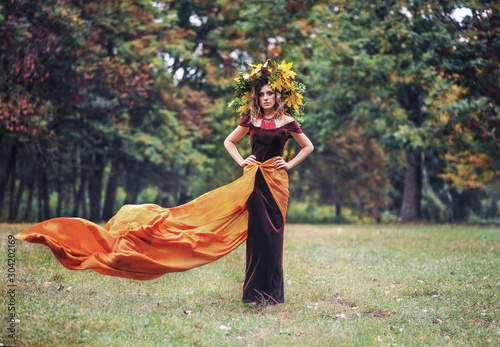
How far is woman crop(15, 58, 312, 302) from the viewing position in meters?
6.16

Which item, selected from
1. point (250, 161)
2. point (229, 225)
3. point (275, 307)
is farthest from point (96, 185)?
point (275, 307)

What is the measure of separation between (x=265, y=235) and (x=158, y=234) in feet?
4.88

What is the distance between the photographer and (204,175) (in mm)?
25844

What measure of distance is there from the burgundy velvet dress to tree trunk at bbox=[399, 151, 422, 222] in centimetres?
1755

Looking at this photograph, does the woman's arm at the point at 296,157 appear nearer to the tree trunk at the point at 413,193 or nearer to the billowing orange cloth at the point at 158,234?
the billowing orange cloth at the point at 158,234

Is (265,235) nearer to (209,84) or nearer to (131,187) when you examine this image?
(131,187)

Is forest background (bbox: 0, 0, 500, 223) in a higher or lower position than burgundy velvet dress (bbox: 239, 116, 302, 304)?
higher

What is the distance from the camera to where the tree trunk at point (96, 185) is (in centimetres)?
2295

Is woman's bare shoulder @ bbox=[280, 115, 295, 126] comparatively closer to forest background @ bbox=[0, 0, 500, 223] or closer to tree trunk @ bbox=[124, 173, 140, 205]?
forest background @ bbox=[0, 0, 500, 223]

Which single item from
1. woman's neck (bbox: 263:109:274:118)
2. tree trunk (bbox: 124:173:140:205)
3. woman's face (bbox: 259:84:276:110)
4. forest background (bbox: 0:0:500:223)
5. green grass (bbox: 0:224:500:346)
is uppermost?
forest background (bbox: 0:0:500:223)

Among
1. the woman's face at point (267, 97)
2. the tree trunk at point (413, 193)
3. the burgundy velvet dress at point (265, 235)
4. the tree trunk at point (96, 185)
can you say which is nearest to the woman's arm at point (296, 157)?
the burgundy velvet dress at point (265, 235)

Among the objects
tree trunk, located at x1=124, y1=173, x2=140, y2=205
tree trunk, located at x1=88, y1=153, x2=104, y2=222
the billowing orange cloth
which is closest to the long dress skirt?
the billowing orange cloth

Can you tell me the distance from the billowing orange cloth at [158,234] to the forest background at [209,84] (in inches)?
415

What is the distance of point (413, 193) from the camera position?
22875 millimetres
